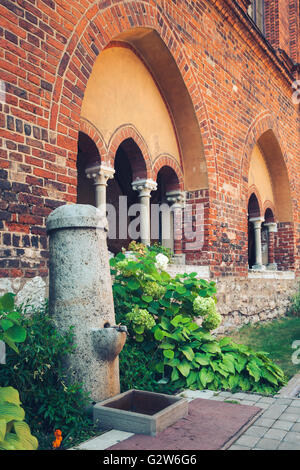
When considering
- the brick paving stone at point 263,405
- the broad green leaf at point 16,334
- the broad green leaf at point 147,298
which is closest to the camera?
the broad green leaf at point 16,334

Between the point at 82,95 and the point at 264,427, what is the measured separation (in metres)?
3.35

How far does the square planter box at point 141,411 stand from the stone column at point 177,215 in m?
4.10

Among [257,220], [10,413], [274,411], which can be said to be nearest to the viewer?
[10,413]

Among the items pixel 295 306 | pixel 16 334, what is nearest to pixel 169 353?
pixel 16 334

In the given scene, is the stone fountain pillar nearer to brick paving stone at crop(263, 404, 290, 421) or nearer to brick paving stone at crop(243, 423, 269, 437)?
brick paving stone at crop(243, 423, 269, 437)

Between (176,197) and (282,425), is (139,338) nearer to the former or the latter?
(282,425)

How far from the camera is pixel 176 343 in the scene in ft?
13.3

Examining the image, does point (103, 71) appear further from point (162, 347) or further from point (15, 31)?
point (162, 347)

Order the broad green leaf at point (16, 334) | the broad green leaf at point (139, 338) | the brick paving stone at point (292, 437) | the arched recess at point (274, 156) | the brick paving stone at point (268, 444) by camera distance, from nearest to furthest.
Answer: the broad green leaf at point (16, 334) < the brick paving stone at point (268, 444) < the brick paving stone at point (292, 437) < the broad green leaf at point (139, 338) < the arched recess at point (274, 156)

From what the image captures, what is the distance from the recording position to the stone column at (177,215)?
7070 mm

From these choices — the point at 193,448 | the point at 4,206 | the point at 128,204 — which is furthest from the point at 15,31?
the point at 128,204

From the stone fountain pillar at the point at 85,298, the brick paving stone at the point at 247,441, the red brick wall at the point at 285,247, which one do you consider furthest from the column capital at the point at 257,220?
the brick paving stone at the point at 247,441

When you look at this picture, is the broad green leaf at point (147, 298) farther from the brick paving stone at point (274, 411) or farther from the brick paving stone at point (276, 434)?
the brick paving stone at point (276, 434)

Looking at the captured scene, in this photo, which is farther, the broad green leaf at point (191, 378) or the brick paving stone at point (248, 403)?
the broad green leaf at point (191, 378)
